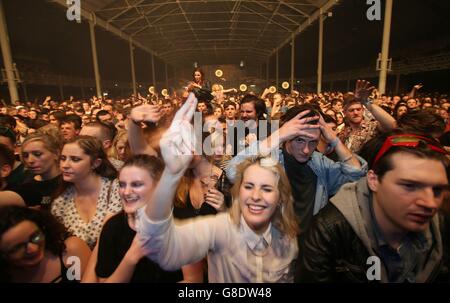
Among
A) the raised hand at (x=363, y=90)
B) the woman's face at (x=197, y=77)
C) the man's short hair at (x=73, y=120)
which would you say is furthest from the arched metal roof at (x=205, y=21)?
the raised hand at (x=363, y=90)

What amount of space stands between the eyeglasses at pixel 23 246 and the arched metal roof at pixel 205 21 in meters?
11.5

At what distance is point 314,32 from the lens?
21125 mm

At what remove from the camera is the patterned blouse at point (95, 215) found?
2.41 metres

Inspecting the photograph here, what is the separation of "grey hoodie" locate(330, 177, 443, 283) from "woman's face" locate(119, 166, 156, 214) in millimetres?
1200

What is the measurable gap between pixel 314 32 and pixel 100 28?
1447 centimetres

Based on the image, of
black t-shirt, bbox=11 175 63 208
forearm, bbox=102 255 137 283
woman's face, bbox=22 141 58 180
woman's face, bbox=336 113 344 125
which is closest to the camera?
forearm, bbox=102 255 137 283

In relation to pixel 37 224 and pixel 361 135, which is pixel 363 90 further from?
pixel 37 224

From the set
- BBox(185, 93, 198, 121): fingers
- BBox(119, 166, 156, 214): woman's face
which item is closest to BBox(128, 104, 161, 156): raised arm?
BBox(119, 166, 156, 214): woman's face

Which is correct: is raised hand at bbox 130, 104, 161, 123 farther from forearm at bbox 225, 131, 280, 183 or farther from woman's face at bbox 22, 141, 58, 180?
woman's face at bbox 22, 141, 58, 180

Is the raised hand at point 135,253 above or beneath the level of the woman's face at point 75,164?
beneath

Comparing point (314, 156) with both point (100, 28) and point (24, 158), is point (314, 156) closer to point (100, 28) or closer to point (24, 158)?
point (24, 158)

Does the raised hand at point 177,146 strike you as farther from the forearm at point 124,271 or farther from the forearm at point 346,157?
the forearm at point 346,157

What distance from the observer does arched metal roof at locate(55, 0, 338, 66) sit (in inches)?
635
